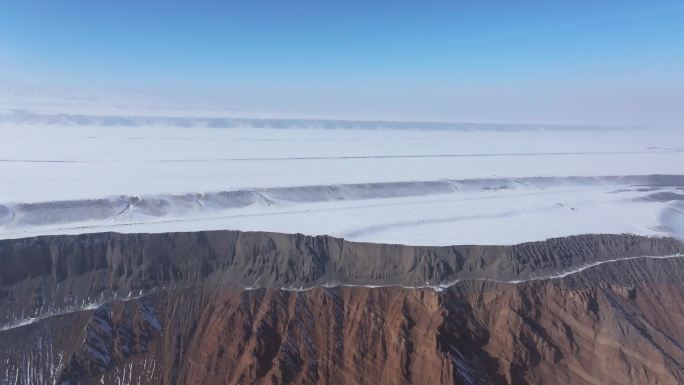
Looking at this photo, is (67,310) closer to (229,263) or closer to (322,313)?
(229,263)

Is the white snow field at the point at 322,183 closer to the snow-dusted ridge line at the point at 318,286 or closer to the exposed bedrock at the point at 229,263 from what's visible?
the exposed bedrock at the point at 229,263

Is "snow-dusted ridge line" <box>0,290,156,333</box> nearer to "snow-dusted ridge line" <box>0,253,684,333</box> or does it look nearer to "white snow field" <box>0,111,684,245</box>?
"snow-dusted ridge line" <box>0,253,684,333</box>

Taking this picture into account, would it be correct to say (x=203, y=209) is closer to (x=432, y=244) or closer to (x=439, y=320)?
(x=432, y=244)

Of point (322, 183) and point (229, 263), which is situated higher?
point (322, 183)

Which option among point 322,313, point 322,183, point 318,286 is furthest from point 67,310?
point 322,183

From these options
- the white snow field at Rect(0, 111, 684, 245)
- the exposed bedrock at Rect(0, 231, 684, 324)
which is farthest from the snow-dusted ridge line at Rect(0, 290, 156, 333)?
the white snow field at Rect(0, 111, 684, 245)

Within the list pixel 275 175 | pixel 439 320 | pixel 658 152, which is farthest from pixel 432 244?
pixel 658 152
